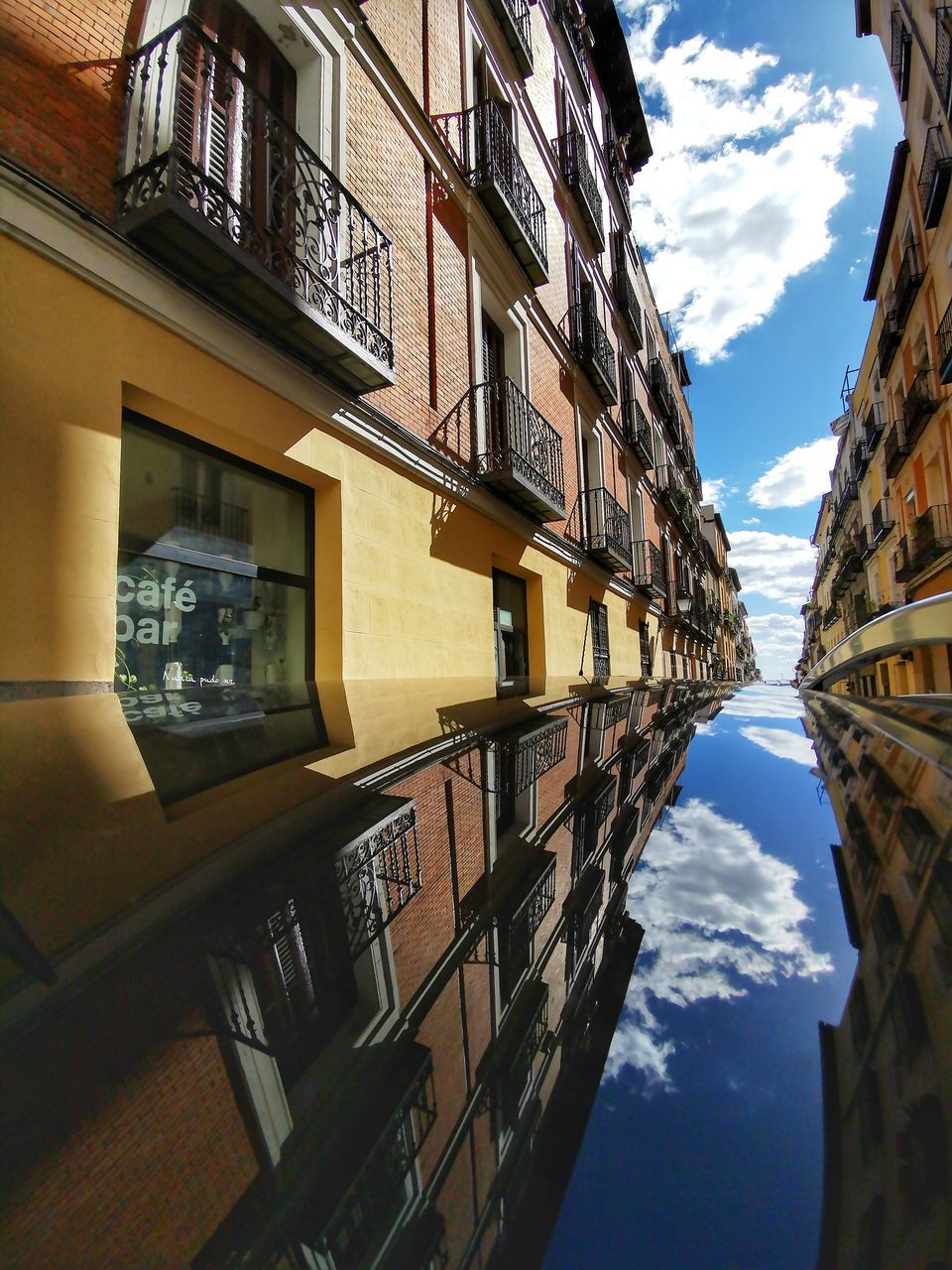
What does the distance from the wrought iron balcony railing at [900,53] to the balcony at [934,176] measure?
2.25 meters

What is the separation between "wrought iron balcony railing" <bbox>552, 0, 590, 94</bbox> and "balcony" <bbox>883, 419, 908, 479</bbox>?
12462 millimetres

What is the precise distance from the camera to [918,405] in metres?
15.7

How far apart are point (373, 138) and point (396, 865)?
720 cm

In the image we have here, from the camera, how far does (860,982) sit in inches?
19.5

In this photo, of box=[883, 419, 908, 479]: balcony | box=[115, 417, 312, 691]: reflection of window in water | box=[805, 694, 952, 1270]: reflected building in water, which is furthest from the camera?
box=[883, 419, 908, 479]: balcony

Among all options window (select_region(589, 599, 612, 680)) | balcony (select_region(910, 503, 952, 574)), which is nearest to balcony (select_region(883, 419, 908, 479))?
balcony (select_region(910, 503, 952, 574))

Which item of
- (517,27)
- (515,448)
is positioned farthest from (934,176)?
(515,448)

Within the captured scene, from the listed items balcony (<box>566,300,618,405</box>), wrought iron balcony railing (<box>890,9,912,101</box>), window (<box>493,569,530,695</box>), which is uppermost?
wrought iron balcony railing (<box>890,9,912,101</box>)

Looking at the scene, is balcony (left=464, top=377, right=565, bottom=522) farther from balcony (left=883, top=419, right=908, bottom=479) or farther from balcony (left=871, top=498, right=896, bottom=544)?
balcony (left=871, top=498, right=896, bottom=544)

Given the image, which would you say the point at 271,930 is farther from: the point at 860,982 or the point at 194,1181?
the point at 860,982

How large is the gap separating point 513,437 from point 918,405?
13694 mm

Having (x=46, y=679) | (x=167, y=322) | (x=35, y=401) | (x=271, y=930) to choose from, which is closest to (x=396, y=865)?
(x=271, y=930)

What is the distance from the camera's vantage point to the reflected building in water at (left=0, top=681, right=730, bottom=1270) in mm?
329

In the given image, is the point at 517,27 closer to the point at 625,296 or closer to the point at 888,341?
the point at 625,296
